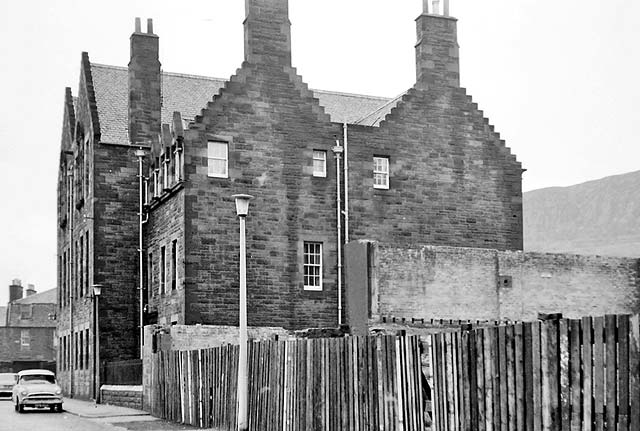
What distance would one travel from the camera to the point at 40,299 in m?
102

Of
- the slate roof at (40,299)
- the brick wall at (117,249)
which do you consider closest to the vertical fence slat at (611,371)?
the brick wall at (117,249)

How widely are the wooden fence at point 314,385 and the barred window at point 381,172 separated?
1405 centimetres

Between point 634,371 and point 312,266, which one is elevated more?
point 312,266

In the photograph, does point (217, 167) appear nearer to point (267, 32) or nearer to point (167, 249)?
point (167, 249)

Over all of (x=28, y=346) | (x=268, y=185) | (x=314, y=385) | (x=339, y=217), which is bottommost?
(x=28, y=346)

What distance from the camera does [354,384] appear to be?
55.9 ft

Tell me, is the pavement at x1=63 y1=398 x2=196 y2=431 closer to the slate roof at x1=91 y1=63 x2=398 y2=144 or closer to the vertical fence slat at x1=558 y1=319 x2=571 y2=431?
the slate roof at x1=91 y1=63 x2=398 y2=144

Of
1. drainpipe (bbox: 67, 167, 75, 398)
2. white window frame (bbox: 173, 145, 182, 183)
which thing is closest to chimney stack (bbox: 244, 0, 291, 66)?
white window frame (bbox: 173, 145, 182, 183)

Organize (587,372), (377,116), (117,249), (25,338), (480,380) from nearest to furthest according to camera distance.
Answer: (587,372), (480,380), (377,116), (117,249), (25,338)

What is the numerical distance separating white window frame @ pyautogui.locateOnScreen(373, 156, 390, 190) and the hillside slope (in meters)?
119

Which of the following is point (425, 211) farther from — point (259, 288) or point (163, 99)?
point (163, 99)

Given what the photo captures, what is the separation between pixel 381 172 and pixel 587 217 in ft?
499

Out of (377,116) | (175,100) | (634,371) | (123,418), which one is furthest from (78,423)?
(634,371)

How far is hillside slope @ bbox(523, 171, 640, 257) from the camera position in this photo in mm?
164500
